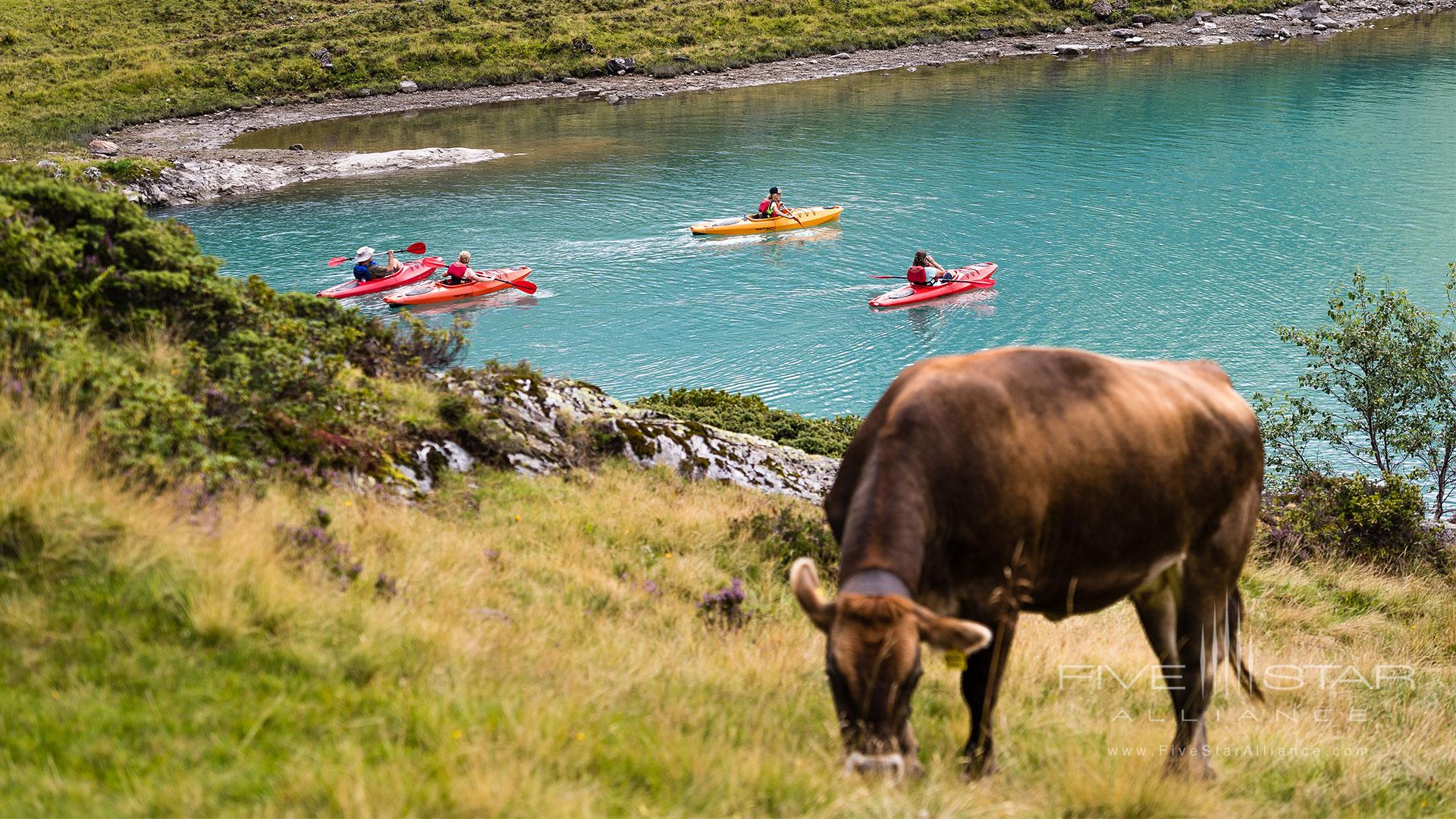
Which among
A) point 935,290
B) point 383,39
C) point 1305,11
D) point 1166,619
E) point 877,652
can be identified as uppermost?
point 383,39

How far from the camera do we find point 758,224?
134 ft

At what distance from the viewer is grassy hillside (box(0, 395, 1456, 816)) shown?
525 cm

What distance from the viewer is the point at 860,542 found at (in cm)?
600

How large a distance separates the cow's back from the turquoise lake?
20.1 m

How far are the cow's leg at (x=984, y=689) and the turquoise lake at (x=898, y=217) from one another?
20.8 m

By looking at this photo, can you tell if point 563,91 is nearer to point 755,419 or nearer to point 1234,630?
point 755,419

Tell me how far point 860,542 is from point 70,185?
9168 millimetres

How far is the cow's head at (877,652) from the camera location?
18.2ft

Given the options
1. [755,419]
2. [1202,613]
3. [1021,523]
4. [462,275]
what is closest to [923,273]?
[755,419]

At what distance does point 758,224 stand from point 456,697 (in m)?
35.8

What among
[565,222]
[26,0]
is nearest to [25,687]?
[565,222]

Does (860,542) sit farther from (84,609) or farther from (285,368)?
(285,368)

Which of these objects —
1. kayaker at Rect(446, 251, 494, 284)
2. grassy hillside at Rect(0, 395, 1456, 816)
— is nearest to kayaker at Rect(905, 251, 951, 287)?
kayaker at Rect(446, 251, 494, 284)

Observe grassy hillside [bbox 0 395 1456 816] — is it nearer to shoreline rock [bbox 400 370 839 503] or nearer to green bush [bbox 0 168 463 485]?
green bush [bbox 0 168 463 485]
